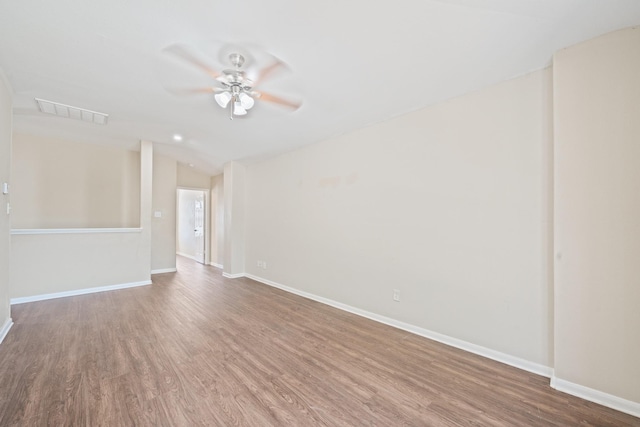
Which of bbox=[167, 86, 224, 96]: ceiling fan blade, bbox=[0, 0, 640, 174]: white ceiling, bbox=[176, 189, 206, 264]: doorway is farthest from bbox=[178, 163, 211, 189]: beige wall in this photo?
bbox=[167, 86, 224, 96]: ceiling fan blade

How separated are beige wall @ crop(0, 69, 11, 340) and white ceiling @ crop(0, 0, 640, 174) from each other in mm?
224

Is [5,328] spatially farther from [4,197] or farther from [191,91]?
[191,91]

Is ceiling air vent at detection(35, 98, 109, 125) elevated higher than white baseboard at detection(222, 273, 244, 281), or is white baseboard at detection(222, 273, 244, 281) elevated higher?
ceiling air vent at detection(35, 98, 109, 125)

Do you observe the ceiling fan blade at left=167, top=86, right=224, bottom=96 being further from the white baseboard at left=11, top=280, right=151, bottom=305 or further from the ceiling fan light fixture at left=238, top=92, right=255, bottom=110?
the white baseboard at left=11, top=280, right=151, bottom=305

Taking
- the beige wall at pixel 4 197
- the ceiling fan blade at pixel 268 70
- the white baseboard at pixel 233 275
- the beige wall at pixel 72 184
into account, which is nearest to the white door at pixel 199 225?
the beige wall at pixel 72 184

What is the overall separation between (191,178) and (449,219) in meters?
6.37

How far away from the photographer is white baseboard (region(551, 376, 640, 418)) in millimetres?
1740

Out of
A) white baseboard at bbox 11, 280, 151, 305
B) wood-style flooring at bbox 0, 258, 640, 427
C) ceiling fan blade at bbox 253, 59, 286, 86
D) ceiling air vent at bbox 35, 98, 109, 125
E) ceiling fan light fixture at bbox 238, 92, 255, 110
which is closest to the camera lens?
wood-style flooring at bbox 0, 258, 640, 427

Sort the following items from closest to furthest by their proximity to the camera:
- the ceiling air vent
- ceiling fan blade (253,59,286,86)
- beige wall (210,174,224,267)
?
ceiling fan blade (253,59,286,86) < the ceiling air vent < beige wall (210,174,224,267)

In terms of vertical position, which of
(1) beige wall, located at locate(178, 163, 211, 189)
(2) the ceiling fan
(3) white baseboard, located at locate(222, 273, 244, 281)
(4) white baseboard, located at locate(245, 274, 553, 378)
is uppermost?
(2) the ceiling fan

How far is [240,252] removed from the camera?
18.9 ft

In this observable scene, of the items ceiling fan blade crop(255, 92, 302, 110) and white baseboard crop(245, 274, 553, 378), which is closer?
white baseboard crop(245, 274, 553, 378)

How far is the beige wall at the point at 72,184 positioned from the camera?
458 cm

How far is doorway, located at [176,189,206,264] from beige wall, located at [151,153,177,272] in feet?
3.72
